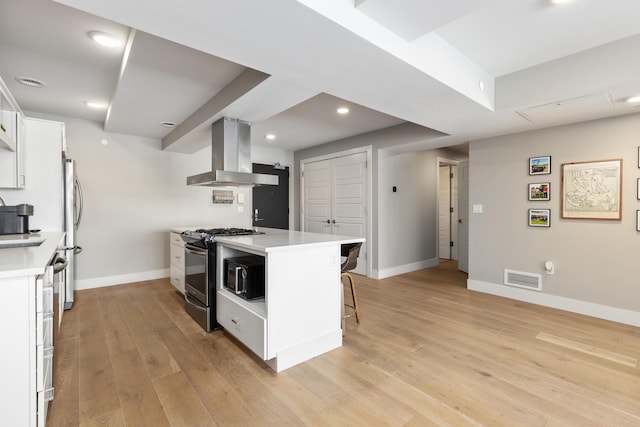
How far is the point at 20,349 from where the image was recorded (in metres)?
1.19

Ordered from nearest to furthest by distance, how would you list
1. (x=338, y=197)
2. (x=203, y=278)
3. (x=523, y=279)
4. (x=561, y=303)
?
(x=203, y=278) → (x=561, y=303) → (x=523, y=279) → (x=338, y=197)

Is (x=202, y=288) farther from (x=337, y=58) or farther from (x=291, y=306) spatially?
(x=337, y=58)

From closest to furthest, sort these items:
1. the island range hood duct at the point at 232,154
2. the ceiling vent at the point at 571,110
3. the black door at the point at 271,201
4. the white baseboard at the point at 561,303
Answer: the ceiling vent at the point at 571,110 < the white baseboard at the point at 561,303 < the island range hood duct at the point at 232,154 < the black door at the point at 271,201

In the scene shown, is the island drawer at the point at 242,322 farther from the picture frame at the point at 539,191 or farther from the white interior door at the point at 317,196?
the picture frame at the point at 539,191

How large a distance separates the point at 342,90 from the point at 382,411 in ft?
7.37

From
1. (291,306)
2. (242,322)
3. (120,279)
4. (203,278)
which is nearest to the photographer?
(291,306)

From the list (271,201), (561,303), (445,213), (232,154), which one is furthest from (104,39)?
(445,213)

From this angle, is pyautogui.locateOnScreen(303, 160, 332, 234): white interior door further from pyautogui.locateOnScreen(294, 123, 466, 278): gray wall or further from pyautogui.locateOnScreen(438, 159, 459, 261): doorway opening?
pyautogui.locateOnScreen(438, 159, 459, 261): doorway opening

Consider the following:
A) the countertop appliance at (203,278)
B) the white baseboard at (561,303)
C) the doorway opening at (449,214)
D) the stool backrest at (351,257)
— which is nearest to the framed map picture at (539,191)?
the white baseboard at (561,303)

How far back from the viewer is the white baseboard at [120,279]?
4205 millimetres

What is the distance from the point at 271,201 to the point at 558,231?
176 inches

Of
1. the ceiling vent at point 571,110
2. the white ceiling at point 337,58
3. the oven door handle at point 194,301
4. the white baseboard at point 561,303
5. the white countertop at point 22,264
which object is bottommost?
the white baseboard at point 561,303

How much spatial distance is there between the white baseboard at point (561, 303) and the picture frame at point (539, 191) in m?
1.13

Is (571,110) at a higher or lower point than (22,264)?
higher
